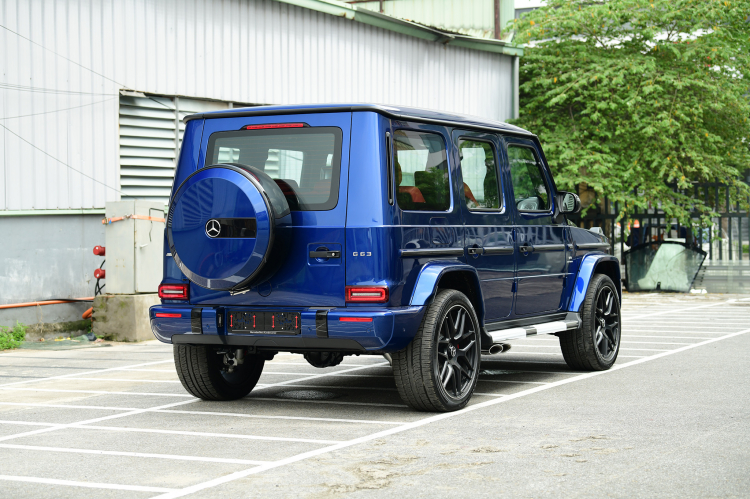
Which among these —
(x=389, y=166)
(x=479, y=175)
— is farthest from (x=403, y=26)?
(x=389, y=166)

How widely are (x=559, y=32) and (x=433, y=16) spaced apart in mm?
5219

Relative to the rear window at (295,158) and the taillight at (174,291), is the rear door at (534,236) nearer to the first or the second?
the rear window at (295,158)

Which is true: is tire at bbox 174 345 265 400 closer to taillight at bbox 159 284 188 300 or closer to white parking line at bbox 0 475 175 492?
taillight at bbox 159 284 188 300

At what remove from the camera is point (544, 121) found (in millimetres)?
22984

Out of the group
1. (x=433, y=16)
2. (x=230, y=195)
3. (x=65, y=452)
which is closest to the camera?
(x=65, y=452)

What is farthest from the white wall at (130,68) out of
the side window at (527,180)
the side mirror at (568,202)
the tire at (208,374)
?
the side mirror at (568,202)

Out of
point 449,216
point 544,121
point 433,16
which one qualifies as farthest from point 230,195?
point 433,16

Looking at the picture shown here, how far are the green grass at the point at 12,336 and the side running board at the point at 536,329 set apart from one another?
6.65 metres

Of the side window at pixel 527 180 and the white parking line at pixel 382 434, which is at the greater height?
the side window at pixel 527 180

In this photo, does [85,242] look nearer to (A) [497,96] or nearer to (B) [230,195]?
(B) [230,195]

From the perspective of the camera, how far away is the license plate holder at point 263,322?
712cm

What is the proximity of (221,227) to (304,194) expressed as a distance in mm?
644

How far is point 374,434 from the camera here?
664 cm

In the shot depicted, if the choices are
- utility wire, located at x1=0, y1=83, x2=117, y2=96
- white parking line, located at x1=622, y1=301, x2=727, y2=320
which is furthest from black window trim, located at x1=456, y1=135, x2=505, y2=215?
white parking line, located at x1=622, y1=301, x2=727, y2=320
